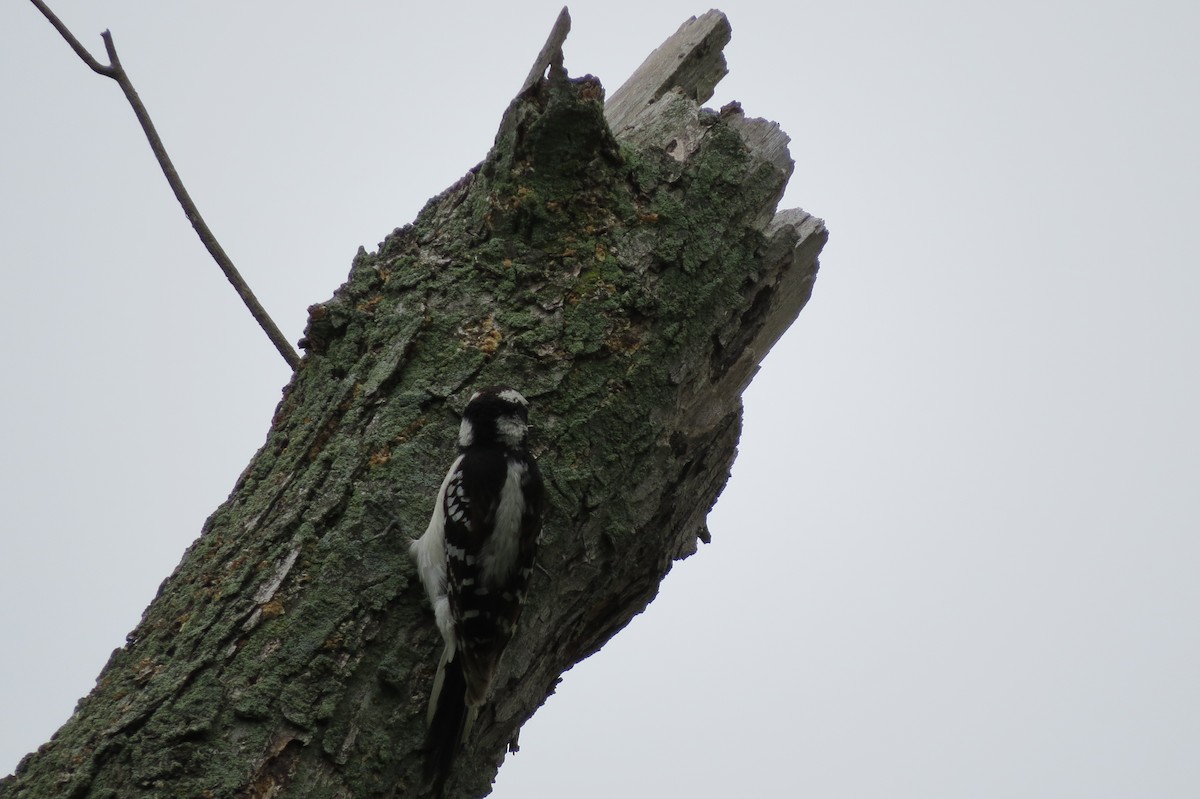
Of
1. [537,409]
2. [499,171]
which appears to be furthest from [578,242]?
[537,409]

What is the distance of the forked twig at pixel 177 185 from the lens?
328cm

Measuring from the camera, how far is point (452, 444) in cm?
278

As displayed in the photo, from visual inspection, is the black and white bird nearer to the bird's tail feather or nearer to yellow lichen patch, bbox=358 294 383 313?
the bird's tail feather

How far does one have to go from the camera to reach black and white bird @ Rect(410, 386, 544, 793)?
2.50m

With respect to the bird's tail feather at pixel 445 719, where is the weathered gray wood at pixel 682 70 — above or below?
above

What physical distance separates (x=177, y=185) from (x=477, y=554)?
159cm

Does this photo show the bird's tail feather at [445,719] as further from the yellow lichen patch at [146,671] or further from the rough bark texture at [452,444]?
the yellow lichen patch at [146,671]

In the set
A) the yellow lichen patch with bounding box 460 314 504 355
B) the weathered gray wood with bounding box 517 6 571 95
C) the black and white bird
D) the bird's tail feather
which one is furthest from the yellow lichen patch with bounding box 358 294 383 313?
the bird's tail feather

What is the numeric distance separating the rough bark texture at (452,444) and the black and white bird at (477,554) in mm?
50

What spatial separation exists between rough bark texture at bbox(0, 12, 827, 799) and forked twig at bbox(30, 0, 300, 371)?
0.47 meters

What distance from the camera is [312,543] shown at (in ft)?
8.25

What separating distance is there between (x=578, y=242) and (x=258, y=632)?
4.49 ft

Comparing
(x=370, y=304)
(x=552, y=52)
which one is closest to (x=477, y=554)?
(x=370, y=304)

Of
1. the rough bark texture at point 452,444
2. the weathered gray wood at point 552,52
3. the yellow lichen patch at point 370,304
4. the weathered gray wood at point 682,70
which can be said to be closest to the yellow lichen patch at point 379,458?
the rough bark texture at point 452,444
